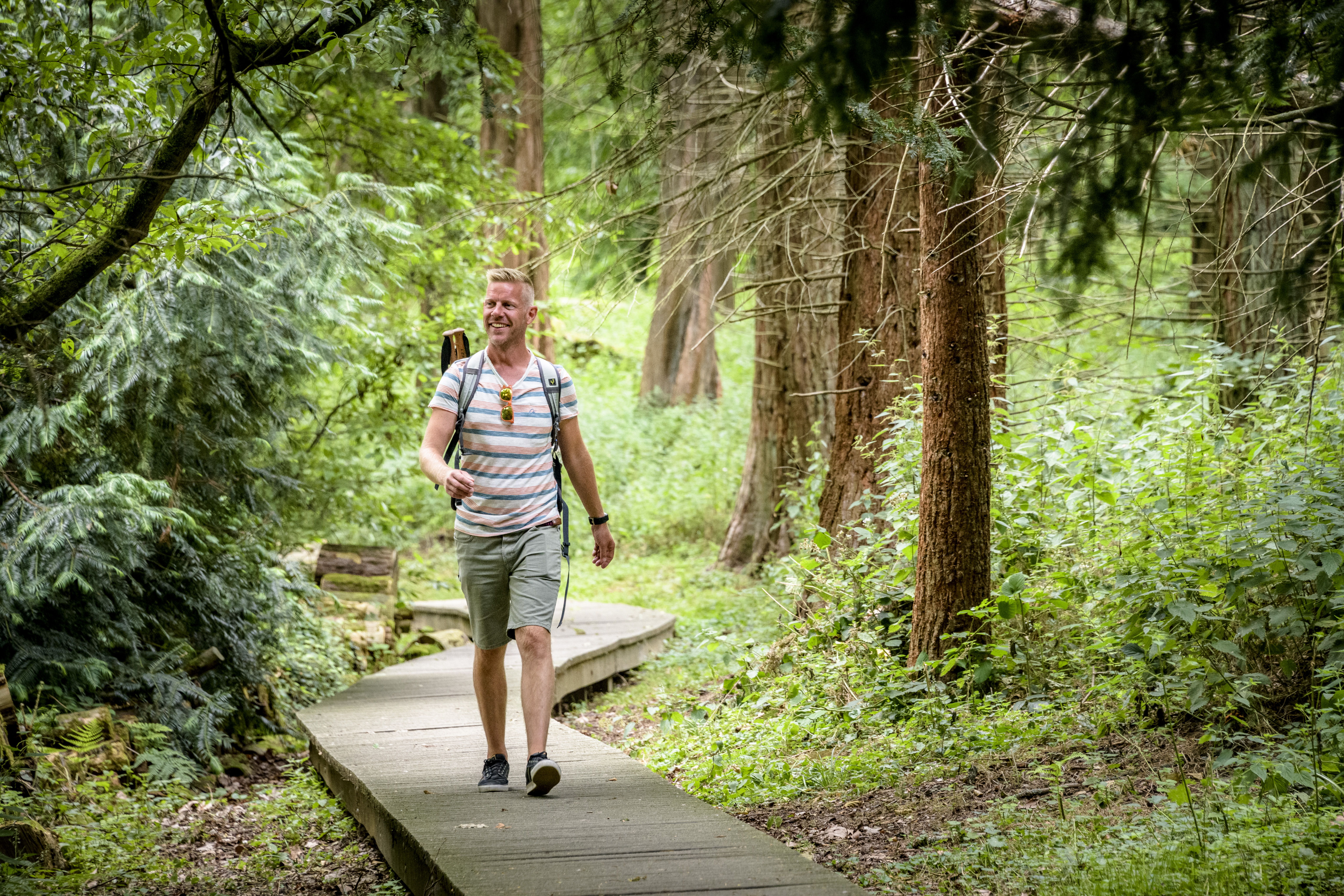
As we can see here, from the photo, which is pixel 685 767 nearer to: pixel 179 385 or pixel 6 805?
pixel 6 805

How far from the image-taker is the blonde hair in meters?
4.62

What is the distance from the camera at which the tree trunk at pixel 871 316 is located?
24.7ft

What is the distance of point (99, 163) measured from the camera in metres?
Answer: 6.02

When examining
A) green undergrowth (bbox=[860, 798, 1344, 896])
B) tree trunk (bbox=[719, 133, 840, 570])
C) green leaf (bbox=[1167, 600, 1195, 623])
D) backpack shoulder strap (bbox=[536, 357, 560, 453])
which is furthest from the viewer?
tree trunk (bbox=[719, 133, 840, 570])

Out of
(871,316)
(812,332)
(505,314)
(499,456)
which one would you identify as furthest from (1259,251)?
(499,456)

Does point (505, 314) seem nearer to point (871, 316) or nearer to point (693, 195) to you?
point (693, 195)

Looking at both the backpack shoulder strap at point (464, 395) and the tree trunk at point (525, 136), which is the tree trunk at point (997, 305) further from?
the tree trunk at point (525, 136)

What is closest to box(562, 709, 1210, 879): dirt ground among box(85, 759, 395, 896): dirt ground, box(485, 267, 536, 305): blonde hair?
box(85, 759, 395, 896): dirt ground

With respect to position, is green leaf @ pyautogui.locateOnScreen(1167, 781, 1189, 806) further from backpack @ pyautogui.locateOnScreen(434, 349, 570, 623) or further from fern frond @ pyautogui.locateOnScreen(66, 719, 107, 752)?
fern frond @ pyautogui.locateOnScreen(66, 719, 107, 752)

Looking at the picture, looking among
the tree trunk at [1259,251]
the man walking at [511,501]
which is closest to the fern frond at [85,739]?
the man walking at [511,501]

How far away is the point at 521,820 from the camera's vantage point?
432 centimetres

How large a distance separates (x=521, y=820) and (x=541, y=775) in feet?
0.98

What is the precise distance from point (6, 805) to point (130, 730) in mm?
1476

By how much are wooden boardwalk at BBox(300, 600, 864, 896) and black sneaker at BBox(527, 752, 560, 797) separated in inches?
1.7
